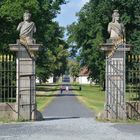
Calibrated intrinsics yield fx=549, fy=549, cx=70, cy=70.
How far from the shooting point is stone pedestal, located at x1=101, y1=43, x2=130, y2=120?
76.6 ft

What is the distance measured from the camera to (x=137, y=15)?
48094 mm

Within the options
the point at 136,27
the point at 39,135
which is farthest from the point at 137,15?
the point at 39,135

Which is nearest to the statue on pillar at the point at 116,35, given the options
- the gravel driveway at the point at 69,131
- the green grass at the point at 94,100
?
the gravel driveway at the point at 69,131

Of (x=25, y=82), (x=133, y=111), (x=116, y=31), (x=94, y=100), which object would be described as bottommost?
(x=94, y=100)

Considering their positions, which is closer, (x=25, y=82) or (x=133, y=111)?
(x=25, y=82)

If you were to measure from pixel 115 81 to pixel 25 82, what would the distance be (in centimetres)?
385

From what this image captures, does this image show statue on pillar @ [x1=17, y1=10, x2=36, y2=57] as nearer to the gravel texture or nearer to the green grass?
the gravel texture

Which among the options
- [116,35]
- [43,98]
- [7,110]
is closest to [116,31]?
[116,35]

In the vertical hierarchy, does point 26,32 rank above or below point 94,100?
above

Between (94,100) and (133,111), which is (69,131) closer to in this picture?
(133,111)

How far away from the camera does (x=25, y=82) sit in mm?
23109

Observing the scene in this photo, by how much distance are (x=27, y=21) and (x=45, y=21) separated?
37.8 meters

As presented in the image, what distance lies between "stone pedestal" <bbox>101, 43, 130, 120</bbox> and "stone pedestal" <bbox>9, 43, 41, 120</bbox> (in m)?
3.11

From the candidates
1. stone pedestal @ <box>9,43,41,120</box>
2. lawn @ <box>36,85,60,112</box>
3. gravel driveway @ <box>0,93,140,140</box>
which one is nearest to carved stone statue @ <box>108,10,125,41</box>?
stone pedestal @ <box>9,43,41,120</box>
